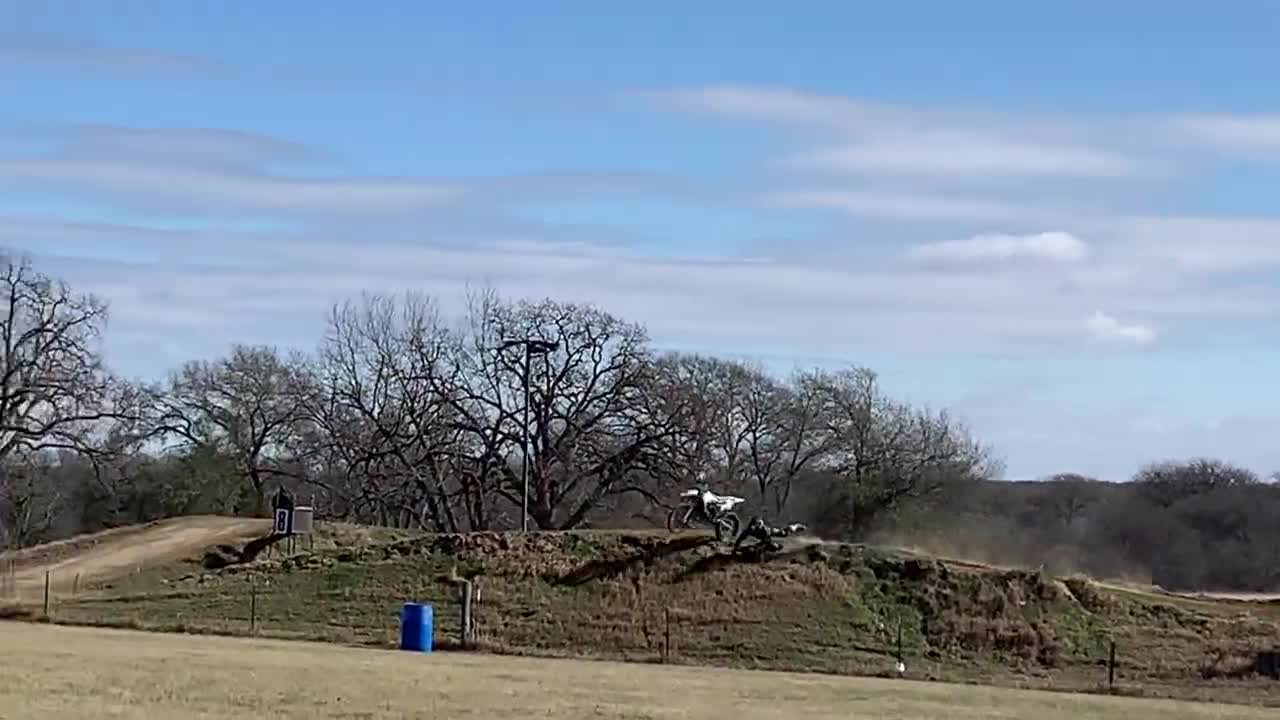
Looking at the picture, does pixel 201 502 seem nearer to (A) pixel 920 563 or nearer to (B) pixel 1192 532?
(B) pixel 1192 532

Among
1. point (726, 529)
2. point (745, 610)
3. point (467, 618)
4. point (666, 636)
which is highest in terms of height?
point (726, 529)

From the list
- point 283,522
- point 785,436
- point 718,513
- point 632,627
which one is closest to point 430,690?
point 632,627

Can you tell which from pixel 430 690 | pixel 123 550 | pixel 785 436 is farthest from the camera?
pixel 785 436

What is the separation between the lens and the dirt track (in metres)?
62.0

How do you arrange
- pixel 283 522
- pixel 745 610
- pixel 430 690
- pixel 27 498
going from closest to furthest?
1. pixel 430 690
2. pixel 745 610
3. pixel 283 522
4. pixel 27 498

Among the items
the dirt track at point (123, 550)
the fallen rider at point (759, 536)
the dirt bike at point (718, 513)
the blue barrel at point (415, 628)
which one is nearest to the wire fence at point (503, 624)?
the blue barrel at point (415, 628)

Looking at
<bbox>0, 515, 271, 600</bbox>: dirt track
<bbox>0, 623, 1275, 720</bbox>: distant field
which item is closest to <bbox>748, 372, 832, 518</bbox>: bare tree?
<bbox>0, 515, 271, 600</bbox>: dirt track

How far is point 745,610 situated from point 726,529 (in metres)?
4.22

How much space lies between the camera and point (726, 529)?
173ft

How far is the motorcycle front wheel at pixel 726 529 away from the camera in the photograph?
5259cm

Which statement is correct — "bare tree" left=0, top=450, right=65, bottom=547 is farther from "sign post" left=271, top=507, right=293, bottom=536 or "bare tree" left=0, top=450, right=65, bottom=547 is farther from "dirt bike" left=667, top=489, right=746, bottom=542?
"dirt bike" left=667, top=489, right=746, bottom=542

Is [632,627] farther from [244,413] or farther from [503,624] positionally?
[244,413]

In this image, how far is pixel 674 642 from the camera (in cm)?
4766

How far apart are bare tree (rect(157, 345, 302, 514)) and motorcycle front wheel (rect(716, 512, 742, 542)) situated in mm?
47643
